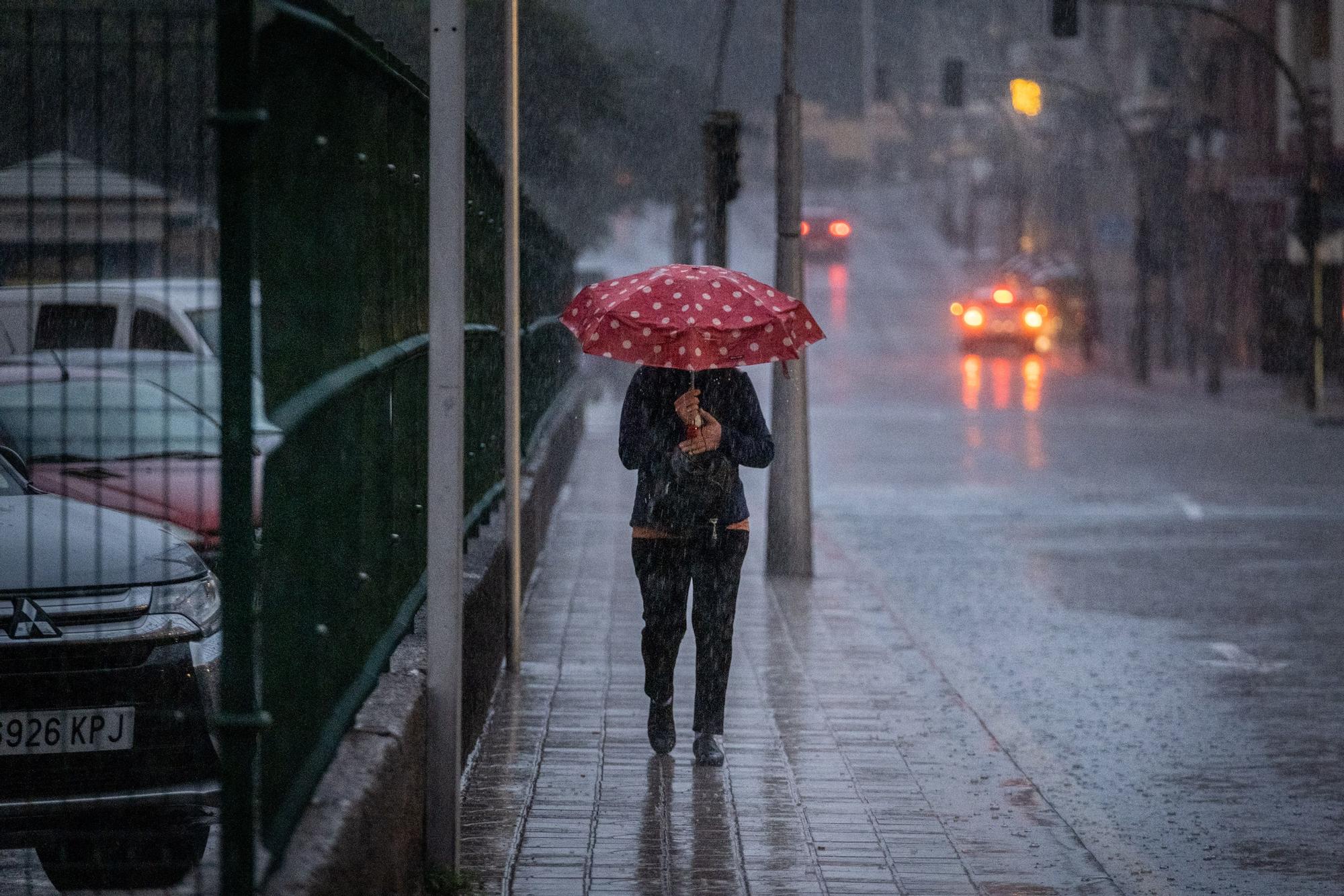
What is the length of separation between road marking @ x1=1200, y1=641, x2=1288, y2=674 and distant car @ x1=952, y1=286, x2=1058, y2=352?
123 ft

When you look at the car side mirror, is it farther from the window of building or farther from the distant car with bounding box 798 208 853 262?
the distant car with bounding box 798 208 853 262

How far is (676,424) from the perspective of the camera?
290 inches

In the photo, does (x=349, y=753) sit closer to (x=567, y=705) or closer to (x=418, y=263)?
(x=418, y=263)

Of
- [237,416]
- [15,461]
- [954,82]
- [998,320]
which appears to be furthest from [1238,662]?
[998,320]

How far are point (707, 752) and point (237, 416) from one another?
4.02 m

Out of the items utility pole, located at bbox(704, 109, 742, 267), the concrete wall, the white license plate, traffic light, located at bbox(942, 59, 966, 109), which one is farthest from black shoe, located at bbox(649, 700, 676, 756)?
traffic light, located at bbox(942, 59, 966, 109)

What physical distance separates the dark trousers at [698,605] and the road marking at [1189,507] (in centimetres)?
1010

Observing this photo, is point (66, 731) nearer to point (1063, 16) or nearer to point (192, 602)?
point (192, 602)

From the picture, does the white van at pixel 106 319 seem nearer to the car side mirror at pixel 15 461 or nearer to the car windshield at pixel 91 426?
the car windshield at pixel 91 426

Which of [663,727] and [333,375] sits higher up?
[333,375]

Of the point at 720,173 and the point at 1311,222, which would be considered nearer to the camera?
the point at 720,173

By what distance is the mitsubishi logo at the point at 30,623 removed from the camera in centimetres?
562

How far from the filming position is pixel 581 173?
983 inches

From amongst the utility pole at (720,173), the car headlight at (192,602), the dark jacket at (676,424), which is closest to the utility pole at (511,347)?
the dark jacket at (676,424)
